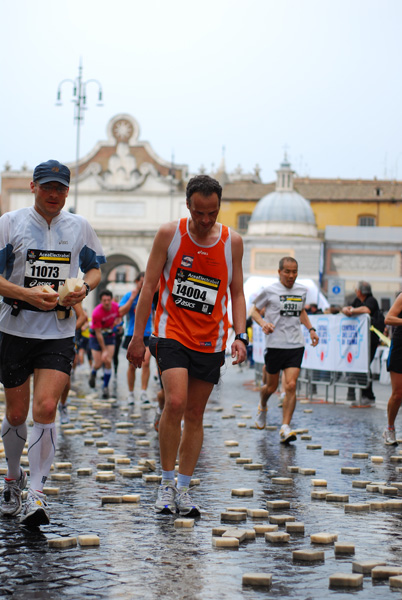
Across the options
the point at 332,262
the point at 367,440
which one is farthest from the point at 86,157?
the point at 367,440

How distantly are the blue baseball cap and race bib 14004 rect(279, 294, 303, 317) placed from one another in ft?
19.2

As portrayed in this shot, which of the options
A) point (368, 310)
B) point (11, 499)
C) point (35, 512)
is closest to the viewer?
point (35, 512)

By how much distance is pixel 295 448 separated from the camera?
10.6m

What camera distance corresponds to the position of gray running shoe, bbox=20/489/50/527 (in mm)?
5684

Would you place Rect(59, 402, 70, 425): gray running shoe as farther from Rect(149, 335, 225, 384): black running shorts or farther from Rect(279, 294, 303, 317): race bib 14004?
Rect(149, 335, 225, 384): black running shorts

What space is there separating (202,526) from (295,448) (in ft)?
15.1

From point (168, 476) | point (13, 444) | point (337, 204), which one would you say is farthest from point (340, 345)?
point (337, 204)

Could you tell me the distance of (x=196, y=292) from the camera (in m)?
6.55

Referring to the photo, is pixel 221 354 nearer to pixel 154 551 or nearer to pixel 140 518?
pixel 140 518

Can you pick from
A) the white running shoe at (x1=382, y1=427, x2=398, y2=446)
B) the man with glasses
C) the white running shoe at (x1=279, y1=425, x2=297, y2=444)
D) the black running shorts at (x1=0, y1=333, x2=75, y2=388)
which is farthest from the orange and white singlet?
the white running shoe at (x1=382, y1=427, x2=398, y2=446)

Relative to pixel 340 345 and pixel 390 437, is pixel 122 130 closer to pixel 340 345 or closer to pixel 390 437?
pixel 340 345

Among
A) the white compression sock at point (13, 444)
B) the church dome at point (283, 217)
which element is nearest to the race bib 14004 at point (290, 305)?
the white compression sock at point (13, 444)

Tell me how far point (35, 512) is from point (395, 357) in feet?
19.1

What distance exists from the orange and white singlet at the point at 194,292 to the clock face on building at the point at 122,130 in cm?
6671
